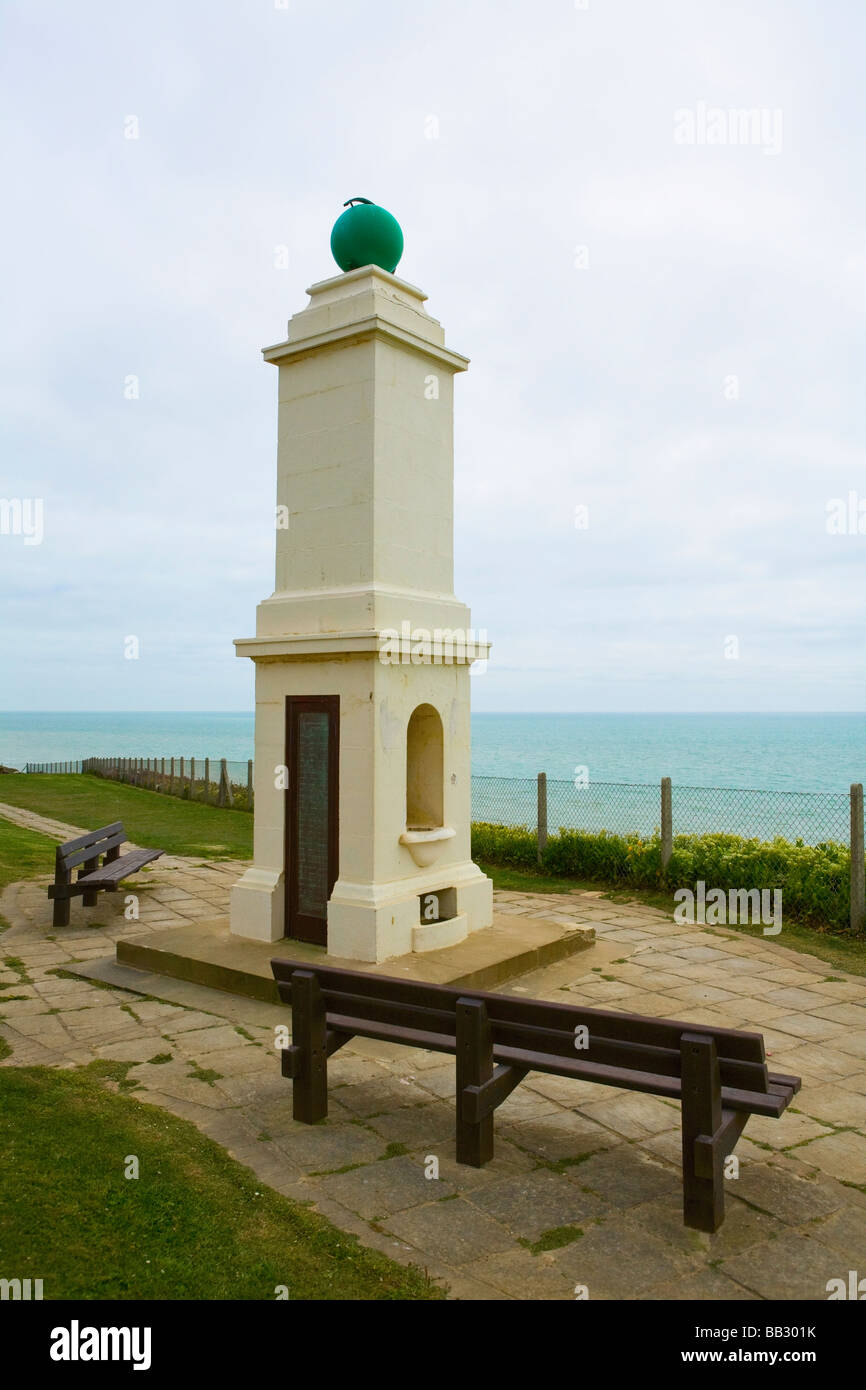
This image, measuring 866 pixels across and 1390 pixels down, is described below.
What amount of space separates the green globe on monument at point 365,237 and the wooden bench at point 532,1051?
5857 millimetres

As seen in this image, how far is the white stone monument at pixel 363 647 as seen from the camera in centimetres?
718

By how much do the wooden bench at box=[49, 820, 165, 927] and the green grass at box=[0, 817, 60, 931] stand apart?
1.37 meters

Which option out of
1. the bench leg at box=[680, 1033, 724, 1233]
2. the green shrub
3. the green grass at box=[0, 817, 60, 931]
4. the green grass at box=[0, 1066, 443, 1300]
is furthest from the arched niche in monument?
the green grass at box=[0, 817, 60, 931]

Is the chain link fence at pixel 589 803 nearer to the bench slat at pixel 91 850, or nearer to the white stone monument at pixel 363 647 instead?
the white stone monument at pixel 363 647

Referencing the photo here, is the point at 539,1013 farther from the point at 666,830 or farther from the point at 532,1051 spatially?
the point at 666,830

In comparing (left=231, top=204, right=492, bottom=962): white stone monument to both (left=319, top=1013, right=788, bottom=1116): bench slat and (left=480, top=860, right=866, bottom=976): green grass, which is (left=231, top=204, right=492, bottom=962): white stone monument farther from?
(left=480, top=860, right=866, bottom=976): green grass

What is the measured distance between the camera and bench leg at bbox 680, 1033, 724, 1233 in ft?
11.9

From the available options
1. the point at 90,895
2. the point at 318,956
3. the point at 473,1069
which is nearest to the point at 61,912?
the point at 90,895

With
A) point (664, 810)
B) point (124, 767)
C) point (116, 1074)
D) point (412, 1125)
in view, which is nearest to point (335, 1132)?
point (412, 1125)

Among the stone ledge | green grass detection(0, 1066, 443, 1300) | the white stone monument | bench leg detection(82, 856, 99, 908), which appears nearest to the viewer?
green grass detection(0, 1066, 443, 1300)

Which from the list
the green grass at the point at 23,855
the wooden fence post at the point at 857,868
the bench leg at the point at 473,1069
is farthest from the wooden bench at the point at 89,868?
the wooden fence post at the point at 857,868

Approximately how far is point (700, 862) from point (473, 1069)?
697cm

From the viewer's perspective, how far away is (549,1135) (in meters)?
4.61
